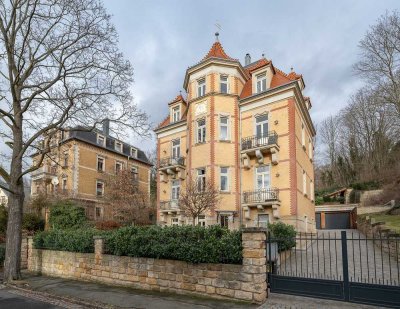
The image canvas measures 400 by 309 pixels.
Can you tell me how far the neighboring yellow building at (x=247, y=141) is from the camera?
21.9 m

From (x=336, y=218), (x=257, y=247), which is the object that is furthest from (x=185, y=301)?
(x=336, y=218)

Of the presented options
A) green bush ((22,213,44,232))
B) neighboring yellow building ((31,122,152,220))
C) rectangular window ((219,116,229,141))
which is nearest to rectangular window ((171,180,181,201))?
rectangular window ((219,116,229,141))

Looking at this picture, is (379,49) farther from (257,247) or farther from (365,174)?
(257,247)

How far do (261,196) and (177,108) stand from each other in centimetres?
1184

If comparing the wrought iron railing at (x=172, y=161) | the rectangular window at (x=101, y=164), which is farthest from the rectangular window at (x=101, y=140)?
the wrought iron railing at (x=172, y=161)

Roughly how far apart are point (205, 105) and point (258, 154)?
532cm

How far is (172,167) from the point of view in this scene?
2698 centimetres

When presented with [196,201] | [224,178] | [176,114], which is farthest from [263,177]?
[176,114]

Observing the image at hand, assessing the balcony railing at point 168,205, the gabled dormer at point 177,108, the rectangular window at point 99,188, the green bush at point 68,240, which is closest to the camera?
the green bush at point 68,240

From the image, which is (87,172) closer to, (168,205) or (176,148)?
Answer: (176,148)

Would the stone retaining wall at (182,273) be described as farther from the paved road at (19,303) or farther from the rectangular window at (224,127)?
the rectangular window at (224,127)

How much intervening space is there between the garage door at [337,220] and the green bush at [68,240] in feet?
107

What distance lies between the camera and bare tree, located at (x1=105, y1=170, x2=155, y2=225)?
29.6 meters

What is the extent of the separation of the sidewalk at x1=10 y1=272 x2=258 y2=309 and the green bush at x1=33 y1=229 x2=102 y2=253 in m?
1.41
